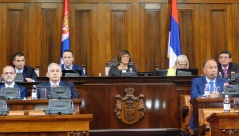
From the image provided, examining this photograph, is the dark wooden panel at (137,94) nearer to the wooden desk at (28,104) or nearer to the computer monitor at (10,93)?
the wooden desk at (28,104)

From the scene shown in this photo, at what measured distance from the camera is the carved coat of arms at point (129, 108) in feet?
27.1

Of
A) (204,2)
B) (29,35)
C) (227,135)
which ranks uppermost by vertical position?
(204,2)

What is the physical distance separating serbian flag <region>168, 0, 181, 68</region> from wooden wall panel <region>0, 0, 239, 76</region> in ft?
0.87

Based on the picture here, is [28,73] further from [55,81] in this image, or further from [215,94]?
[215,94]

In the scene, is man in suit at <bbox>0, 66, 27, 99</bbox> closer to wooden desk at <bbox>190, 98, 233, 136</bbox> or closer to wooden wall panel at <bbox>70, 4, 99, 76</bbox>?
wooden desk at <bbox>190, 98, 233, 136</bbox>

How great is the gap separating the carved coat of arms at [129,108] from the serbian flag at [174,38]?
252cm

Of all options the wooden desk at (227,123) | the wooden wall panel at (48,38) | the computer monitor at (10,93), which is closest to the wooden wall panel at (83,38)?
the wooden wall panel at (48,38)

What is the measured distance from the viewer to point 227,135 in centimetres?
586

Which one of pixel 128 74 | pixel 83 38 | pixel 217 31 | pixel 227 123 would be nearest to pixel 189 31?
pixel 217 31

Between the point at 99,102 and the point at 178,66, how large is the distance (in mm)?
1664

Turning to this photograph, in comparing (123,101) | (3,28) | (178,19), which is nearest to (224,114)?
(123,101)

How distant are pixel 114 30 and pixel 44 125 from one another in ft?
18.2

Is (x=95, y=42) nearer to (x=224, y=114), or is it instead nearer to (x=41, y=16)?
(x=41, y=16)

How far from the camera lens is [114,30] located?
11.1 meters
